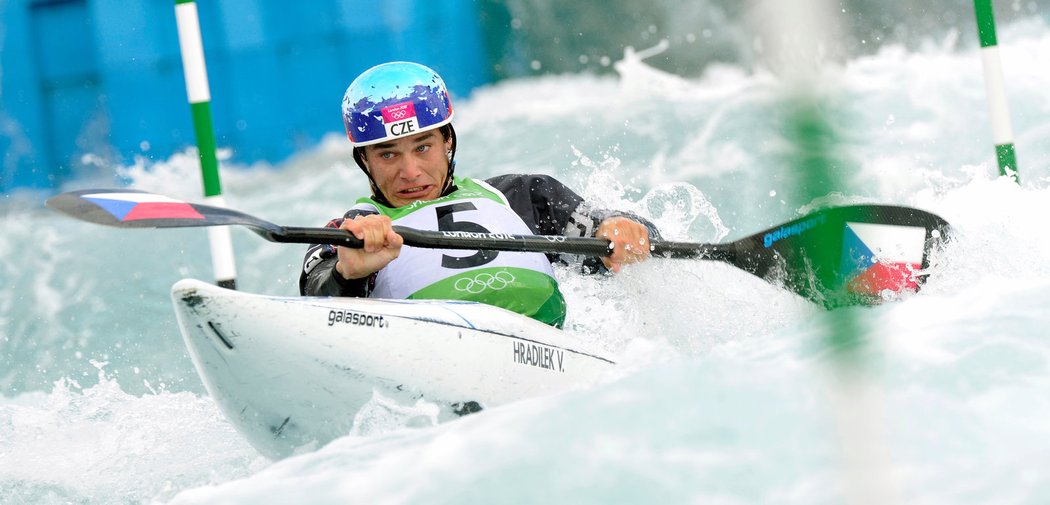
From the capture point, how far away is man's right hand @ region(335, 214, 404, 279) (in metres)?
2.48

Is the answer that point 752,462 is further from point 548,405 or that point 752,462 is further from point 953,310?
point 953,310

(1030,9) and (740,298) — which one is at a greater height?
(1030,9)

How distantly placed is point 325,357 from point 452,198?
0.76 meters

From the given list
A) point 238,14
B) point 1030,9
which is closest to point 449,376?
point 238,14

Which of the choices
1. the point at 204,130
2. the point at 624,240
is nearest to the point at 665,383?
the point at 624,240

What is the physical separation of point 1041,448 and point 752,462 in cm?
44

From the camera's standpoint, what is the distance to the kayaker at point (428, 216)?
9.26 feet

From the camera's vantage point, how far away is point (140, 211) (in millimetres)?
2432

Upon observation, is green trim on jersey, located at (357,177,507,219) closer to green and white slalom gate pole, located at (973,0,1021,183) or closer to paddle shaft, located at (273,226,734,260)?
paddle shaft, located at (273,226,734,260)

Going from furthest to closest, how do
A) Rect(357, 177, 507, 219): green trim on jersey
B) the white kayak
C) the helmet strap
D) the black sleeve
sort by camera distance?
the helmet strap, Rect(357, 177, 507, 219): green trim on jersey, the black sleeve, the white kayak

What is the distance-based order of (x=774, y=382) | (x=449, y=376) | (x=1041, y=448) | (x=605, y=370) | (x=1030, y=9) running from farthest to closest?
(x=1030, y=9) < (x=605, y=370) < (x=449, y=376) < (x=774, y=382) < (x=1041, y=448)

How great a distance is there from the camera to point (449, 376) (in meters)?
2.46

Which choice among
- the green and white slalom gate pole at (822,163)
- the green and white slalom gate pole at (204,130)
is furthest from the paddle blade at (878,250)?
the green and white slalom gate pole at (822,163)

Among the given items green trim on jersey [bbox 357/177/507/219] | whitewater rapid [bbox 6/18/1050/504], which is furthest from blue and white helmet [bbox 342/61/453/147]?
whitewater rapid [bbox 6/18/1050/504]
